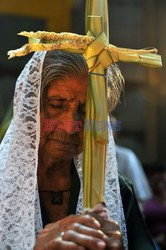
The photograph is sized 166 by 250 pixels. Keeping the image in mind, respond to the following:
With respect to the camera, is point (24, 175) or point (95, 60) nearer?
point (95, 60)

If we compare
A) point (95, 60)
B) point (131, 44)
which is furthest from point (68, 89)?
point (131, 44)

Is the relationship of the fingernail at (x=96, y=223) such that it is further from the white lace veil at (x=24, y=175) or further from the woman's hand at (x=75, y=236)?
the white lace veil at (x=24, y=175)

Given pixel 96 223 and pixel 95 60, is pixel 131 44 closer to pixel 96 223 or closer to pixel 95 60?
pixel 95 60

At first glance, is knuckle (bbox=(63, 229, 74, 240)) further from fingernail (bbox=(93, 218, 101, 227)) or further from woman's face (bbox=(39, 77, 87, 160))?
woman's face (bbox=(39, 77, 87, 160))

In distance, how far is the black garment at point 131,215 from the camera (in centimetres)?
248

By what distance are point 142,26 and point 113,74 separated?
4.73 m

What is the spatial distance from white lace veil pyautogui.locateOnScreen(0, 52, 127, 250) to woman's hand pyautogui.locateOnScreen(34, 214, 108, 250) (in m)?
0.32

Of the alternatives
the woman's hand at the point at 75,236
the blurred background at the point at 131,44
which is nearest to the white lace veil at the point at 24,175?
the woman's hand at the point at 75,236

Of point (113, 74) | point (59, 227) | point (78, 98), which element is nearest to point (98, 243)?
point (59, 227)

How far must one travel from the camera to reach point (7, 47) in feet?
19.1

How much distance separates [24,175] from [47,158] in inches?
7.8

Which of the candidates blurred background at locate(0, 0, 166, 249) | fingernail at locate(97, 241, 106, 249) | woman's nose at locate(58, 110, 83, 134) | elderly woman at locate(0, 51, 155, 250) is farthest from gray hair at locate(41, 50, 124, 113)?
blurred background at locate(0, 0, 166, 249)

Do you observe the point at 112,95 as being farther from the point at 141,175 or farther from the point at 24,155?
the point at 141,175

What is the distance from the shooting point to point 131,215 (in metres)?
2.55
